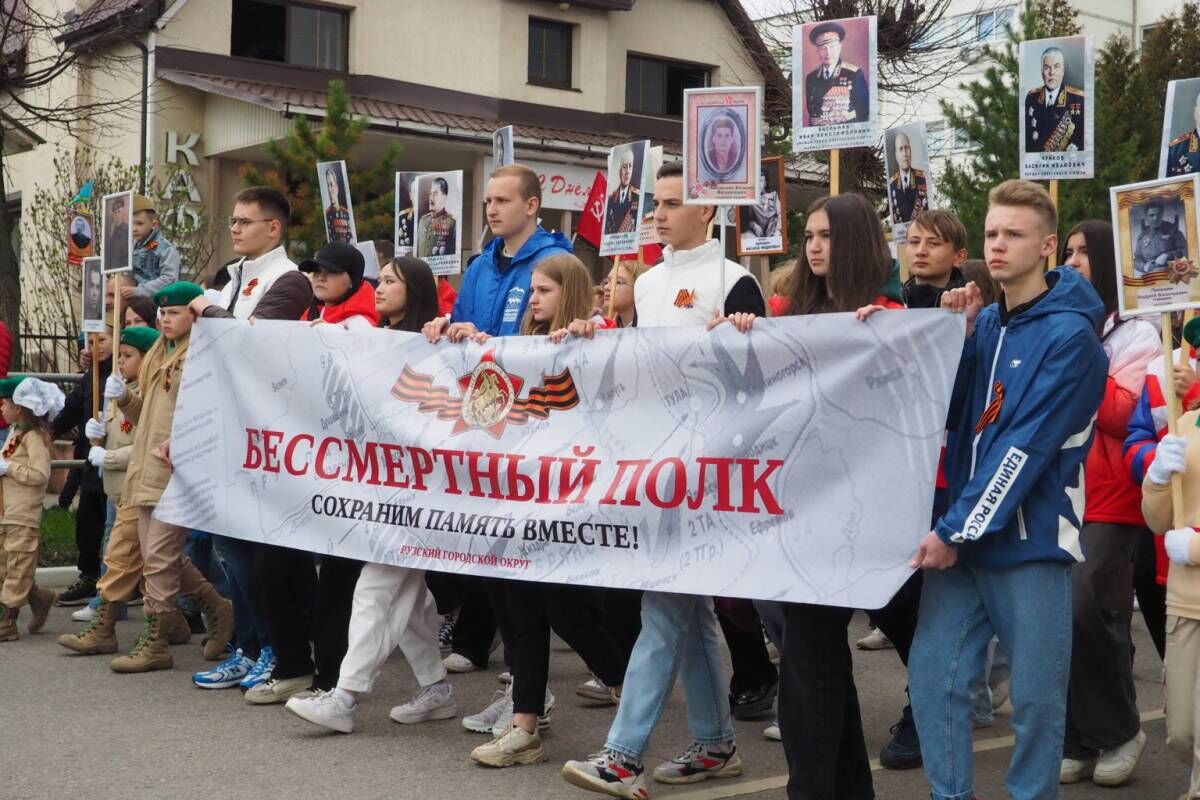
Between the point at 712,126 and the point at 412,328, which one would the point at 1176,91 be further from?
the point at 412,328

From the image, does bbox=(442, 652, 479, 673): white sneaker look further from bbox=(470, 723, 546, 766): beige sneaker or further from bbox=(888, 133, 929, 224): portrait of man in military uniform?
bbox=(888, 133, 929, 224): portrait of man in military uniform

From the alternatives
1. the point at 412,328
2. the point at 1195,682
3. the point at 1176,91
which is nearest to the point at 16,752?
the point at 412,328

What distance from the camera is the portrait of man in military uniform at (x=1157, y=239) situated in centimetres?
505

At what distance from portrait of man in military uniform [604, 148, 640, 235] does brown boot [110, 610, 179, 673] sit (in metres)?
2.98

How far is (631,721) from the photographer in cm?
512

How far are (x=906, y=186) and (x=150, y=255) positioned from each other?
5.34 metres

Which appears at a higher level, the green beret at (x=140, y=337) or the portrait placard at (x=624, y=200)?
the portrait placard at (x=624, y=200)

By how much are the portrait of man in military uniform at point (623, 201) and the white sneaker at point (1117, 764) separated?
355 cm

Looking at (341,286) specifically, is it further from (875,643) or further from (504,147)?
(875,643)

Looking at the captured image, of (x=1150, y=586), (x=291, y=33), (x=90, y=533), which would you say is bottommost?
(x=90, y=533)

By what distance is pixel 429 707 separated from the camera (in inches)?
251

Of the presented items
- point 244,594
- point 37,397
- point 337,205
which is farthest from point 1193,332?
point 337,205

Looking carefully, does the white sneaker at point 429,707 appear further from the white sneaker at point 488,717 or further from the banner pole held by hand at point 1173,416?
the banner pole held by hand at point 1173,416

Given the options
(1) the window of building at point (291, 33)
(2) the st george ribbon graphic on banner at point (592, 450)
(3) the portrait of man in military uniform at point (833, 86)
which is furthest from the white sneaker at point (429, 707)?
(1) the window of building at point (291, 33)
